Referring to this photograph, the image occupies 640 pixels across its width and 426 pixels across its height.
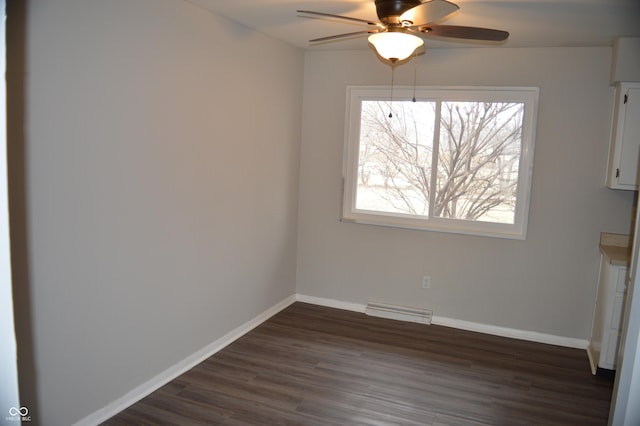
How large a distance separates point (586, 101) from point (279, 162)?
103 inches

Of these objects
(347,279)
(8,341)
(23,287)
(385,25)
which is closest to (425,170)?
(347,279)

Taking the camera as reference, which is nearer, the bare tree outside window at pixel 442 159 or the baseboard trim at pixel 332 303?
the bare tree outside window at pixel 442 159

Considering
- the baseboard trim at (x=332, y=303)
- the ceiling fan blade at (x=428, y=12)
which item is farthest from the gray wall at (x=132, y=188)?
the ceiling fan blade at (x=428, y=12)

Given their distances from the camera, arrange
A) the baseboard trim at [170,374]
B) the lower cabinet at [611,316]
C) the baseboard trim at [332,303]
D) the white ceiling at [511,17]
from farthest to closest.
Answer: the baseboard trim at [332,303] < the lower cabinet at [611,316] < the white ceiling at [511,17] < the baseboard trim at [170,374]

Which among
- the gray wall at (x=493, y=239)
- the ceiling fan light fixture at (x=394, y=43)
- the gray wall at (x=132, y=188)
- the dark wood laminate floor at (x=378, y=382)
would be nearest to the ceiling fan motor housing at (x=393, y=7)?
the ceiling fan light fixture at (x=394, y=43)

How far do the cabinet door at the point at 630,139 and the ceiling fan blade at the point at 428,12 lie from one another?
2.07 meters

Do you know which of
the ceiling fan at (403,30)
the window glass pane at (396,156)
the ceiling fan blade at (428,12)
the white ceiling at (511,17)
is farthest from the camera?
the window glass pane at (396,156)

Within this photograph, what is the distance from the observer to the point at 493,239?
4.30 meters

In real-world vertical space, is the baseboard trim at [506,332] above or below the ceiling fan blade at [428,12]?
below

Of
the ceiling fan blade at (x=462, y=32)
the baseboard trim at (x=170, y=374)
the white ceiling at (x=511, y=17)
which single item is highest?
the white ceiling at (x=511, y=17)

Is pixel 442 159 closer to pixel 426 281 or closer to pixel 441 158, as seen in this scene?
pixel 441 158

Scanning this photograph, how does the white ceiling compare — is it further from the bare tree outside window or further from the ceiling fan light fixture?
the bare tree outside window

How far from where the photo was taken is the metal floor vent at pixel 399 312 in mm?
4539

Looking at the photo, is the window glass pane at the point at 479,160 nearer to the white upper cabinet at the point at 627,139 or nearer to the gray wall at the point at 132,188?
the white upper cabinet at the point at 627,139
